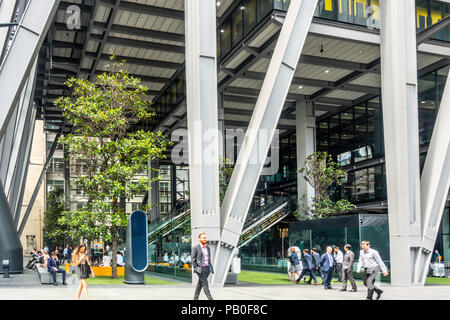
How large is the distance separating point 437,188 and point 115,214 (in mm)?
12988

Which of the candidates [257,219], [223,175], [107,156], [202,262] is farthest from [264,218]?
[202,262]

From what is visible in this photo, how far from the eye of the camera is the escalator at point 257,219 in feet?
107

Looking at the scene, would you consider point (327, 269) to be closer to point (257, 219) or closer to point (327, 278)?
point (327, 278)

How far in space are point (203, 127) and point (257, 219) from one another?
20.2 metres

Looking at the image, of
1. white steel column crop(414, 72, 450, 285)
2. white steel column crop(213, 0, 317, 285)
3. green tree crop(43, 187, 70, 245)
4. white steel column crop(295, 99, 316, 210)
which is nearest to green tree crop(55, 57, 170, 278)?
white steel column crop(213, 0, 317, 285)

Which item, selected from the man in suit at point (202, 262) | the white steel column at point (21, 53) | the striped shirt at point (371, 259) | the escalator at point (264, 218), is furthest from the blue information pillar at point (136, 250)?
the escalator at point (264, 218)

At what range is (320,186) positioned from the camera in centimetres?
3450

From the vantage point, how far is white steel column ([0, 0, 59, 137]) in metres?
16.2

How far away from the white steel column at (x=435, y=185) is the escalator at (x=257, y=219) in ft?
49.6

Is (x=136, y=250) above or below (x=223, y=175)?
below

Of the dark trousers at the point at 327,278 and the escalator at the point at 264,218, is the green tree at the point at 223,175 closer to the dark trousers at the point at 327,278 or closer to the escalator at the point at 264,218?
the escalator at the point at 264,218

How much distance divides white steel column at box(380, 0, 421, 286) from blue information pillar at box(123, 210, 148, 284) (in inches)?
360
